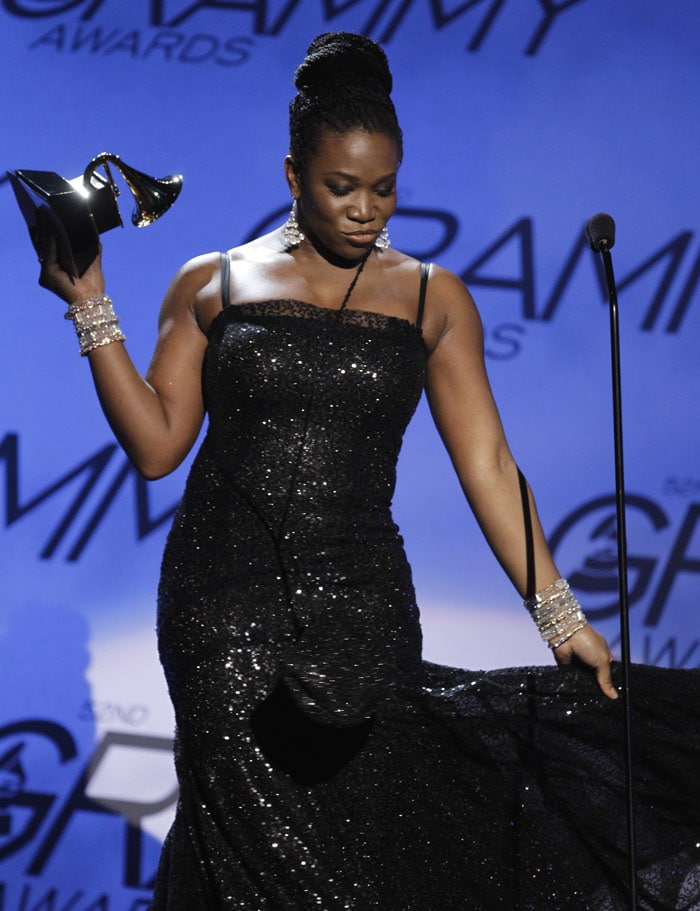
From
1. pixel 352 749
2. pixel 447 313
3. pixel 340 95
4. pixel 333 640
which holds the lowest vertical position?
pixel 352 749

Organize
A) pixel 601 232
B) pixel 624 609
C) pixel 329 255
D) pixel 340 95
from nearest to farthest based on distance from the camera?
1. pixel 624 609
2. pixel 601 232
3. pixel 340 95
4. pixel 329 255

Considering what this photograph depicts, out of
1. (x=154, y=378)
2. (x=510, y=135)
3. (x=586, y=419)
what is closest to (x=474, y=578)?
(x=586, y=419)

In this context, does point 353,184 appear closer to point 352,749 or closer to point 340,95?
point 340,95

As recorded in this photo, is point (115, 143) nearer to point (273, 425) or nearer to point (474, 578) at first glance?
point (474, 578)

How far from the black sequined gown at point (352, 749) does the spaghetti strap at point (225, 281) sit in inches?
3.5

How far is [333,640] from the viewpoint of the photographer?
1.96 meters

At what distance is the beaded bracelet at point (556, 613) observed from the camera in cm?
204

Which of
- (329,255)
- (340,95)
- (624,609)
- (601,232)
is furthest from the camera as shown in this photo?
(329,255)

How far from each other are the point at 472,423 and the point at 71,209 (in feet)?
2.42

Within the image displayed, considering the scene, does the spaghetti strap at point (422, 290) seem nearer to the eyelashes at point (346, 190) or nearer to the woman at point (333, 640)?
the woman at point (333, 640)

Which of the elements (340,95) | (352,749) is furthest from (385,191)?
(352,749)

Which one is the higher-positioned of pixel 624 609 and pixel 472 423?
pixel 472 423

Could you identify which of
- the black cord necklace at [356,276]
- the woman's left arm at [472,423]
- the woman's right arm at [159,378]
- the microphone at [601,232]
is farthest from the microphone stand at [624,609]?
the woman's right arm at [159,378]

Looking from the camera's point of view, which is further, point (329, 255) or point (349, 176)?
point (329, 255)
